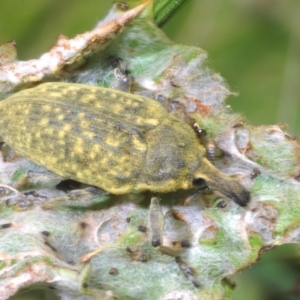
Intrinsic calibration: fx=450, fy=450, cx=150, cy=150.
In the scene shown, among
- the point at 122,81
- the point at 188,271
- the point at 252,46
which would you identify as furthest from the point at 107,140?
the point at 252,46

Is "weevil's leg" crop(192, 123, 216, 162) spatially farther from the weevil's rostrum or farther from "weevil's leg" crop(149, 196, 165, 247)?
"weevil's leg" crop(149, 196, 165, 247)

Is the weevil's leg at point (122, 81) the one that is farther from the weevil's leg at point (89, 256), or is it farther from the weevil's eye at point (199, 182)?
the weevil's leg at point (89, 256)

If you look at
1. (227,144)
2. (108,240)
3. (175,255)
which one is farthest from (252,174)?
(108,240)

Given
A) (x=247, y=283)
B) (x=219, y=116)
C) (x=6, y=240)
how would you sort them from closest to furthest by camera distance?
1. (x=6, y=240)
2. (x=219, y=116)
3. (x=247, y=283)

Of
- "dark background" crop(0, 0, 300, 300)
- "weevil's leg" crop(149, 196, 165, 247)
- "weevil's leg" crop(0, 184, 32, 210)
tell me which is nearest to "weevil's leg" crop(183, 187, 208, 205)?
"weevil's leg" crop(149, 196, 165, 247)

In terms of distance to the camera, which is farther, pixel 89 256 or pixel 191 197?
pixel 191 197

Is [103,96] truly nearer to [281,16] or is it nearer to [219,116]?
[219,116]

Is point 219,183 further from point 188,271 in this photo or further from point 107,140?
point 107,140
